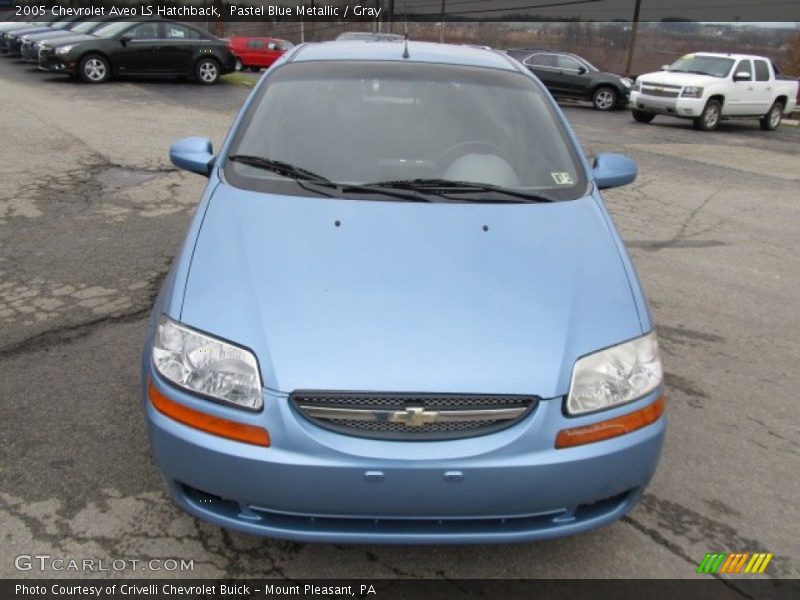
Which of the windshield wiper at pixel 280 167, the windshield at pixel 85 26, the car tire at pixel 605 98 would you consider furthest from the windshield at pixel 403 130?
the car tire at pixel 605 98

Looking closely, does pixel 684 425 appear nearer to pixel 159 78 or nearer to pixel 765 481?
pixel 765 481

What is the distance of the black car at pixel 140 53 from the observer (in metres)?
15.2

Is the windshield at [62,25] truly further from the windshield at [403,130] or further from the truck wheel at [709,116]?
the windshield at [403,130]

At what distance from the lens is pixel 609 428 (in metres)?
2.17

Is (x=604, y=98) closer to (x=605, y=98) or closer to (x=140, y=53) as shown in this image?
(x=605, y=98)

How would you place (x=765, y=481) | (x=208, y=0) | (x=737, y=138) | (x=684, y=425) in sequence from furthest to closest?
(x=208, y=0) → (x=737, y=138) → (x=684, y=425) → (x=765, y=481)

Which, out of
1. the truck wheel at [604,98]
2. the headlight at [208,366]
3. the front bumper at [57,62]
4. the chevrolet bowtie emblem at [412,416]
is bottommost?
the truck wheel at [604,98]

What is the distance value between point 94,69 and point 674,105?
13136 millimetres

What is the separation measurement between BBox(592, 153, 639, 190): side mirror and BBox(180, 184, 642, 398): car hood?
0.72m

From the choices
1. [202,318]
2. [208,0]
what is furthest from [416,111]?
[208,0]

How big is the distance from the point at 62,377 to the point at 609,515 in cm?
278

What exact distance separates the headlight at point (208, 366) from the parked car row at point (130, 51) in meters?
15.3

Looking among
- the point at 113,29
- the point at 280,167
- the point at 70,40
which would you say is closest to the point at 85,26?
the point at 113,29

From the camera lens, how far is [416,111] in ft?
11.3
